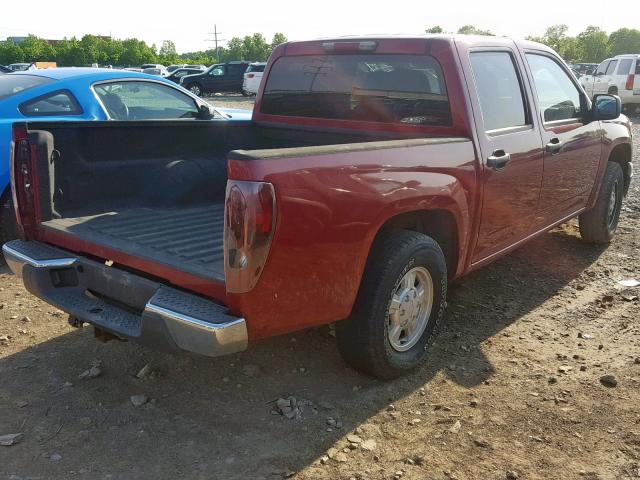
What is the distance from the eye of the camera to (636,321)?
4.44m

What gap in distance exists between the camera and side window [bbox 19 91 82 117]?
5.67 meters

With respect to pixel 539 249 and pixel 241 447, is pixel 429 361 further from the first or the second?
pixel 539 249

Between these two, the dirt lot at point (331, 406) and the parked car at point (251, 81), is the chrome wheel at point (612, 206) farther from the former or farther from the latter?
the parked car at point (251, 81)

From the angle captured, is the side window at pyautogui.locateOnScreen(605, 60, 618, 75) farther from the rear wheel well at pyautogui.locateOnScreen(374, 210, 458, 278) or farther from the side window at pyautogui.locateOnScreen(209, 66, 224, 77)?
the rear wheel well at pyautogui.locateOnScreen(374, 210, 458, 278)

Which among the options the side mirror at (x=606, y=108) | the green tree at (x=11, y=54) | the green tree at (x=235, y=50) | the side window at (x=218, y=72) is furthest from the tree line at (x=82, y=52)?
the side mirror at (x=606, y=108)

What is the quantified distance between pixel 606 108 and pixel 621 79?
56.0 feet

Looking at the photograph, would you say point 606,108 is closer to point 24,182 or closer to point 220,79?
point 24,182

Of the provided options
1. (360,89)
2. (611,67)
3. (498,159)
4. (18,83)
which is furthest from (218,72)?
(498,159)

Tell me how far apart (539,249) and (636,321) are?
1687mm

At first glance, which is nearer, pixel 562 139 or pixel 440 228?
pixel 440 228

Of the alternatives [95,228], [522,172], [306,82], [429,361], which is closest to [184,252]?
[95,228]

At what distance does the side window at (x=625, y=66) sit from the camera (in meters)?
20.0

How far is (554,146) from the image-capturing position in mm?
4535

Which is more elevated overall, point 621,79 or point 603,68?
point 603,68
